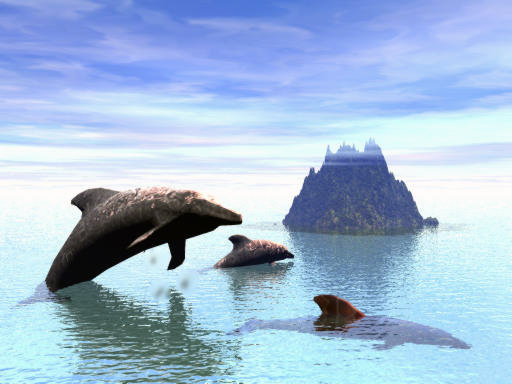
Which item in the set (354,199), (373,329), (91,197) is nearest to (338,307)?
(373,329)

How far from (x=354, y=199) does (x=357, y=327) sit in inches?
4610

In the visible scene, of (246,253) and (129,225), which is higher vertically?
(129,225)

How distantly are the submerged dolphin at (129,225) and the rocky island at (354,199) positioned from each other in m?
92.8

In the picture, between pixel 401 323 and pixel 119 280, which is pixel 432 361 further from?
pixel 119 280

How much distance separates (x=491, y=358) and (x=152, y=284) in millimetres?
28821

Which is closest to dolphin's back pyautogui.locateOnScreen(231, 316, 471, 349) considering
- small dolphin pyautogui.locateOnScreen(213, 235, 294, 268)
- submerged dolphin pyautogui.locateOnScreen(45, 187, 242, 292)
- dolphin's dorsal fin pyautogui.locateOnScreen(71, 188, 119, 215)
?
submerged dolphin pyautogui.locateOnScreen(45, 187, 242, 292)

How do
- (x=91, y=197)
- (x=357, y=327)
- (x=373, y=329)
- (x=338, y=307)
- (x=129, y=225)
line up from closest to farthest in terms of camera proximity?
(x=373, y=329) < (x=357, y=327) < (x=129, y=225) < (x=338, y=307) < (x=91, y=197)

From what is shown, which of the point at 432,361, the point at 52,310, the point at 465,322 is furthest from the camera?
the point at 52,310

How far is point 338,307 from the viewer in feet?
89.3

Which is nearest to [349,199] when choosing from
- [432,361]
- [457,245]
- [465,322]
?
[457,245]

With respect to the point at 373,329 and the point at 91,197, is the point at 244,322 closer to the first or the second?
the point at 373,329

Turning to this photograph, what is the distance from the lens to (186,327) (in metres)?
28.4

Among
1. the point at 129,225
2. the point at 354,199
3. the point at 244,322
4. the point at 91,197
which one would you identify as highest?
the point at 354,199

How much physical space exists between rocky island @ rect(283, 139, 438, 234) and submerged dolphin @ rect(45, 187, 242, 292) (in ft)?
304
